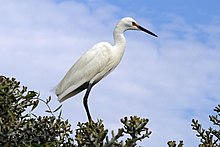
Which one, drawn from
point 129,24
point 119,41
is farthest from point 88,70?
point 129,24

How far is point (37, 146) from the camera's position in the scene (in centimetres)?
237

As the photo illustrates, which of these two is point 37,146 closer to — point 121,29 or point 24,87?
point 24,87

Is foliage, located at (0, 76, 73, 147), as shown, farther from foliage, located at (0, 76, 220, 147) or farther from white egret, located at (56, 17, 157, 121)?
white egret, located at (56, 17, 157, 121)

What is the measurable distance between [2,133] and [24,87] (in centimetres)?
69

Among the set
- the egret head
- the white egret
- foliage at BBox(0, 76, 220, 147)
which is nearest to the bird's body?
the white egret

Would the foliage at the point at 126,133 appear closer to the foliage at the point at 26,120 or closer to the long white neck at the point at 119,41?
the foliage at the point at 26,120

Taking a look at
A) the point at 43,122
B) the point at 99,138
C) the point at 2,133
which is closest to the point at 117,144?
the point at 99,138

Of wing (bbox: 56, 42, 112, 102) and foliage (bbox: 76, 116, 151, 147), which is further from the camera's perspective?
wing (bbox: 56, 42, 112, 102)

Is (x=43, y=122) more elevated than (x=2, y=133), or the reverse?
(x=43, y=122)

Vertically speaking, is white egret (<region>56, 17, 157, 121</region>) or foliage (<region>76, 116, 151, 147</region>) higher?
white egret (<region>56, 17, 157, 121</region>)

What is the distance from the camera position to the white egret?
22.6 ft

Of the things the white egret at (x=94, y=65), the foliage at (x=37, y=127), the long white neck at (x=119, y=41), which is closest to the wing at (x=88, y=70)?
the white egret at (x=94, y=65)

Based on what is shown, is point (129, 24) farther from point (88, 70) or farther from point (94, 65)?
point (88, 70)

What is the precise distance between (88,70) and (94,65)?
0.11 m
